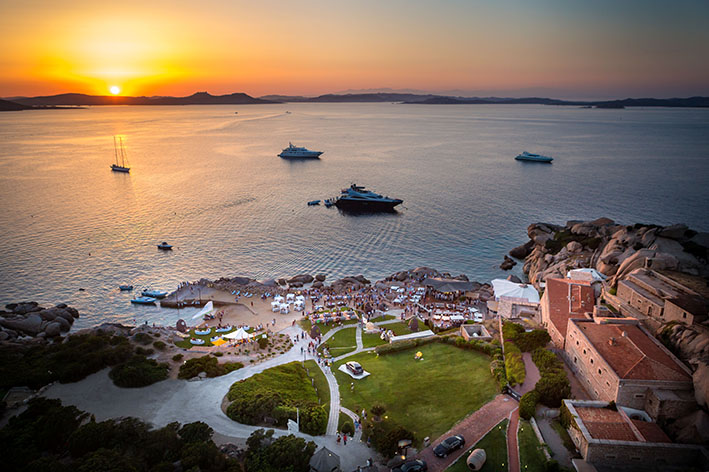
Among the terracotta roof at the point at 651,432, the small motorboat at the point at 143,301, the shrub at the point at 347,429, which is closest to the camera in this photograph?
the terracotta roof at the point at 651,432

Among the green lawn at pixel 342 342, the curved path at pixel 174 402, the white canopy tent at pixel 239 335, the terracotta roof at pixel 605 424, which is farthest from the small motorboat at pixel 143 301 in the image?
the terracotta roof at pixel 605 424

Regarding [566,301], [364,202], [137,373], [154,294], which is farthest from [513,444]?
[364,202]

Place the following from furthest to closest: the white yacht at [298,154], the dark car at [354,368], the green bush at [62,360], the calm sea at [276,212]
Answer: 1. the white yacht at [298,154]
2. the calm sea at [276,212]
3. the dark car at [354,368]
4. the green bush at [62,360]

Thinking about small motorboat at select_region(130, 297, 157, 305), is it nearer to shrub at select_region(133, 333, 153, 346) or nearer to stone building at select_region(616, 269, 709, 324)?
shrub at select_region(133, 333, 153, 346)

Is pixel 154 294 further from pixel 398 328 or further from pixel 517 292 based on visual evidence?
pixel 517 292

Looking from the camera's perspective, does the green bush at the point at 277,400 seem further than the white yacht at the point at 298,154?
No

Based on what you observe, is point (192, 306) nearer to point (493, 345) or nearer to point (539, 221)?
point (493, 345)

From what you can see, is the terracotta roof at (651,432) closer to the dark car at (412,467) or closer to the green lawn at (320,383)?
the dark car at (412,467)
